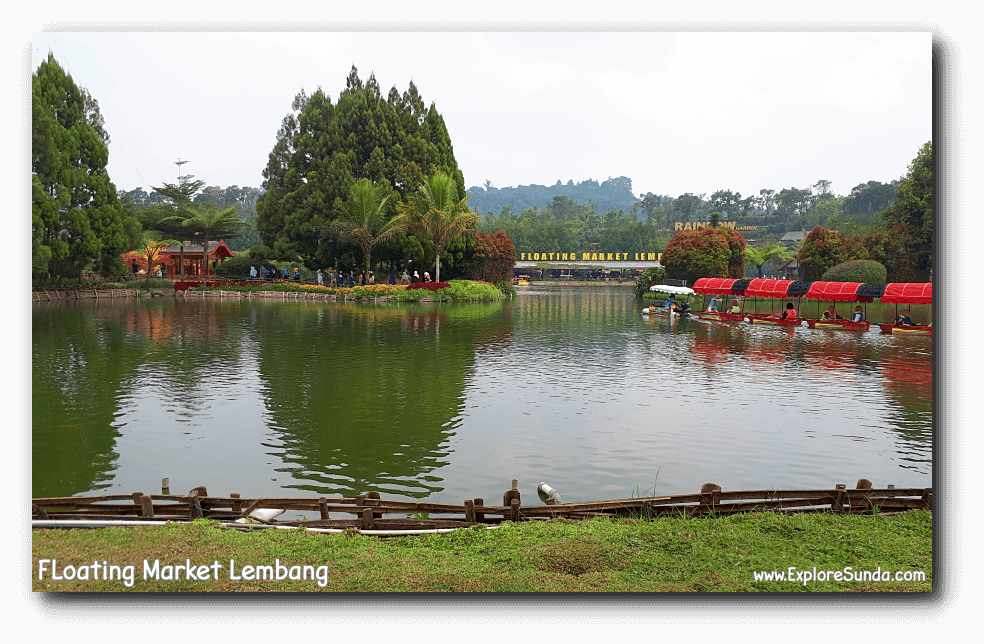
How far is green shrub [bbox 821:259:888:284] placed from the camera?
Result: 48250mm

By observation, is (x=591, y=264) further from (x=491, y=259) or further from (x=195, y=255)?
(x=195, y=255)

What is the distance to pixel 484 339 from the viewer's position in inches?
1081

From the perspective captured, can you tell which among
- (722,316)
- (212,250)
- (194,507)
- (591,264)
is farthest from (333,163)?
(591,264)

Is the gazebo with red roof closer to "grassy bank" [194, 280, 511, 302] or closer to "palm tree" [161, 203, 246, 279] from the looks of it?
"palm tree" [161, 203, 246, 279]

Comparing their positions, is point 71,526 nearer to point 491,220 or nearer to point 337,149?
point 337,149

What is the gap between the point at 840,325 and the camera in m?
32.8

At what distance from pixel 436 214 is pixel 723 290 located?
22.2 m

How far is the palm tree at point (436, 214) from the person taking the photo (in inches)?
2029

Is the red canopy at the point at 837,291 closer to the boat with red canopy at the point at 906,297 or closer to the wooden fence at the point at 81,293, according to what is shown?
the boat with red canopy at the point at 906,297

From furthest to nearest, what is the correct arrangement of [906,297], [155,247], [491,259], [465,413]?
[155,247] → [491,259] → [906,297] → [465,413]

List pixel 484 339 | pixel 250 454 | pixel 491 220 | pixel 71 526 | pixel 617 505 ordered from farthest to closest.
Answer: pixel 491 220 < pixel 484 339 < pixel 250 454 < pixel 617 505 < pixel 71 526
